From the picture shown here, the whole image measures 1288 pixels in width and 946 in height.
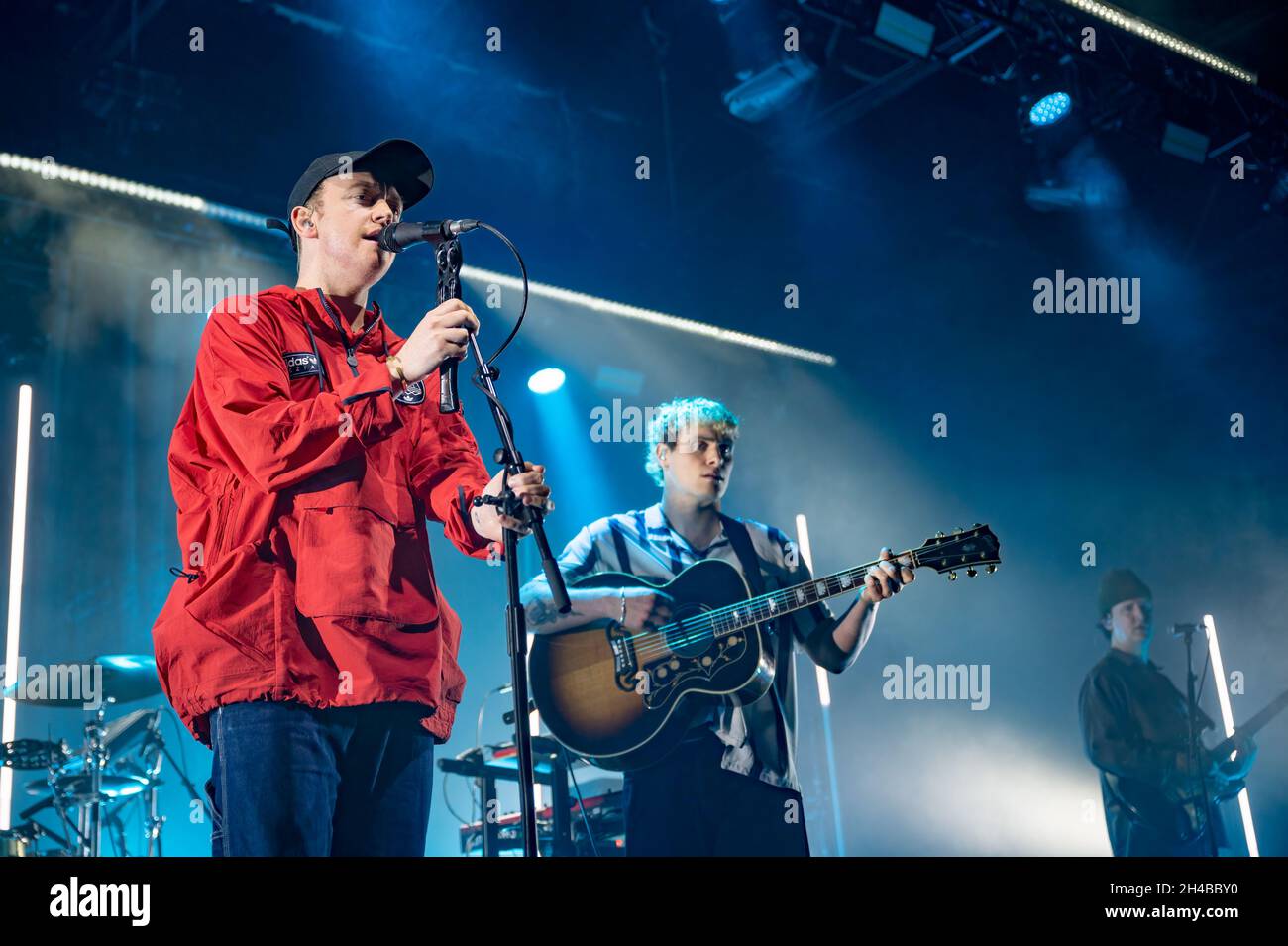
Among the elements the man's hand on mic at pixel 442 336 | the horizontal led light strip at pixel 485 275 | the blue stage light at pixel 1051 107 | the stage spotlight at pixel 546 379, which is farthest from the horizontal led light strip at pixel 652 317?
the man's hand on mic at pixel 442 336

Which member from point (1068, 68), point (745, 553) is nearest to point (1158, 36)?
point (1068, 68)

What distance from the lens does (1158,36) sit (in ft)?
20.9

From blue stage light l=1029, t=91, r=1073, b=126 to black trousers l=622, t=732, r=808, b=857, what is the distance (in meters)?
4.31

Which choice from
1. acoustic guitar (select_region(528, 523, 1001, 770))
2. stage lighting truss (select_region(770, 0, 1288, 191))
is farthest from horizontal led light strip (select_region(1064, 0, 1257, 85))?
acoustic guitar (select_region(528, 523, 1001, 770))

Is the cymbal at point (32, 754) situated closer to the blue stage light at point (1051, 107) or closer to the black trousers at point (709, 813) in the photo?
the black trousers at point (709, 813)

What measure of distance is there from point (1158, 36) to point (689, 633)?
4.68 meters

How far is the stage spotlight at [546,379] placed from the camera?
717cm

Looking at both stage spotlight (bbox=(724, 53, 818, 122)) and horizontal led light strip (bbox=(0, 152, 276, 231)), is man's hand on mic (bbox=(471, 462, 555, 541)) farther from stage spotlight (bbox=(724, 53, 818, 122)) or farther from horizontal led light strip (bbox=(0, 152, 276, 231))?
horizontal led light strip (bbox=(0, 152, 276, 231))

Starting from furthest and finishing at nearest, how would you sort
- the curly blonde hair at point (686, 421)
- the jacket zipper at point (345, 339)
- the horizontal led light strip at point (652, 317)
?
the horizontal led light strip at point (652, 317)
the curly blonde hair at point (686, 421)
the jacket zipper at point (345, 339)

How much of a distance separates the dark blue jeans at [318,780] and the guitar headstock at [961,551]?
2.01 m

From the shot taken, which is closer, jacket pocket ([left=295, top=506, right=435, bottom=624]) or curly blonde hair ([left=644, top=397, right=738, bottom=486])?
jacket pocket ([left=295, top=506, right=435, bottom=624])

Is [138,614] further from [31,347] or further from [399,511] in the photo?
[399,511]

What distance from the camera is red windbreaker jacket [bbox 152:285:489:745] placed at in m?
2.10
